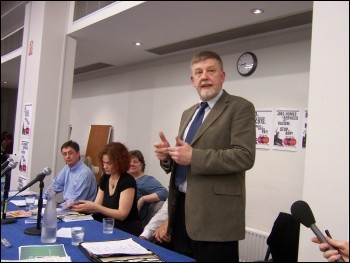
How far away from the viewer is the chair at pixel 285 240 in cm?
188

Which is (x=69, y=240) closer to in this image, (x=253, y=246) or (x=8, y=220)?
(x=8, y=220)

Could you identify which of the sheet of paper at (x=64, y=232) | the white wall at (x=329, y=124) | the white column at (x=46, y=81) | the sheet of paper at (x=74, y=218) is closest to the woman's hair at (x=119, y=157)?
the sheet of paper at (x=74, y=218)

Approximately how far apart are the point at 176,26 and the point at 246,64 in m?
0.79

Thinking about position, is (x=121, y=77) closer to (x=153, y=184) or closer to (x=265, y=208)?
(x=153, y=184)

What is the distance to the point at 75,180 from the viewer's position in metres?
2.47

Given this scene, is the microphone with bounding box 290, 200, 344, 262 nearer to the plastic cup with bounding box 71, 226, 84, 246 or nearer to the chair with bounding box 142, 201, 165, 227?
A: the plastic cup with bounding box 71, 226, 84, 246

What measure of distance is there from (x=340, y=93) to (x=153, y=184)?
6.28 feet

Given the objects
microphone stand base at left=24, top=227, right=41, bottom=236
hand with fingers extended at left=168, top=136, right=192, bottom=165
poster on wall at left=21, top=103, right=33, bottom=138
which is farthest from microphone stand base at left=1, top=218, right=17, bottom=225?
poster on wall at left=21, top=103, right=33, bottom=138

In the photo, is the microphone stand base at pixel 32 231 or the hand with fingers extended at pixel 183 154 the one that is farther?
the microphone stand base at pixel 32 231

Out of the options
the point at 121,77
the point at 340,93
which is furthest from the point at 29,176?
the point at 340,93

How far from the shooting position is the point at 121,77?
474 cm

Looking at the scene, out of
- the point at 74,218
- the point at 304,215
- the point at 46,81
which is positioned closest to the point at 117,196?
the point at 74,218

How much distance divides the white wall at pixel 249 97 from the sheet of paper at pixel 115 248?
1.79 meters

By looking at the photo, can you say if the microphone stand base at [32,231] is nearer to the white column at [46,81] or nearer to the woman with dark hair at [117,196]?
the woman with dark hair at [117,196]
